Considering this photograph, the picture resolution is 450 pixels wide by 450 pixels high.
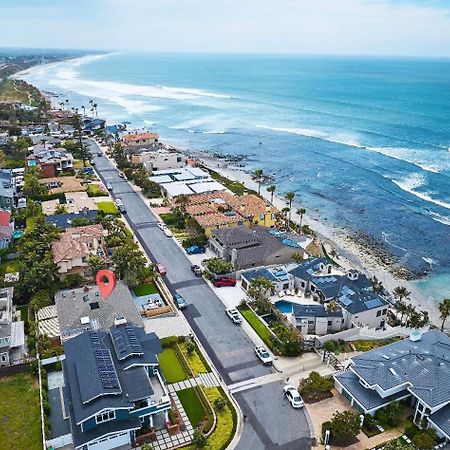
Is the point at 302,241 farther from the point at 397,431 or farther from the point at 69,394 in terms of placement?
the point at 69,394

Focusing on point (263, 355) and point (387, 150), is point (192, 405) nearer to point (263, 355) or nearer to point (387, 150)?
point (263, 355)

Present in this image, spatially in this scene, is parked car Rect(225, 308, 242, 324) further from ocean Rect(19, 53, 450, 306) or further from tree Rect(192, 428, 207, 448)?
ocean Rect(19, 53, 450, 306)

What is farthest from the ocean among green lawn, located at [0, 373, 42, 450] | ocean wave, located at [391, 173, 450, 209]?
green lawn, located at [0, 373, 42, 450]

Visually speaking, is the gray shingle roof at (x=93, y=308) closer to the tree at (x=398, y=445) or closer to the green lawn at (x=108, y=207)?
the tree at (x=398, y=445)

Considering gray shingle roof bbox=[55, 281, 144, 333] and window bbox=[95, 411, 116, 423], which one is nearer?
window bbox=[95, 411, 116, 423]

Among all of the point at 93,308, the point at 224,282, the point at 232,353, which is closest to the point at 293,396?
the point at 232,353

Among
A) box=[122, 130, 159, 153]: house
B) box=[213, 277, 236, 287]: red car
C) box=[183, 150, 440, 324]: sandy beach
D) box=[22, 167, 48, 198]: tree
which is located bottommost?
box=[183, 150, 440, 324]: sandy beach
